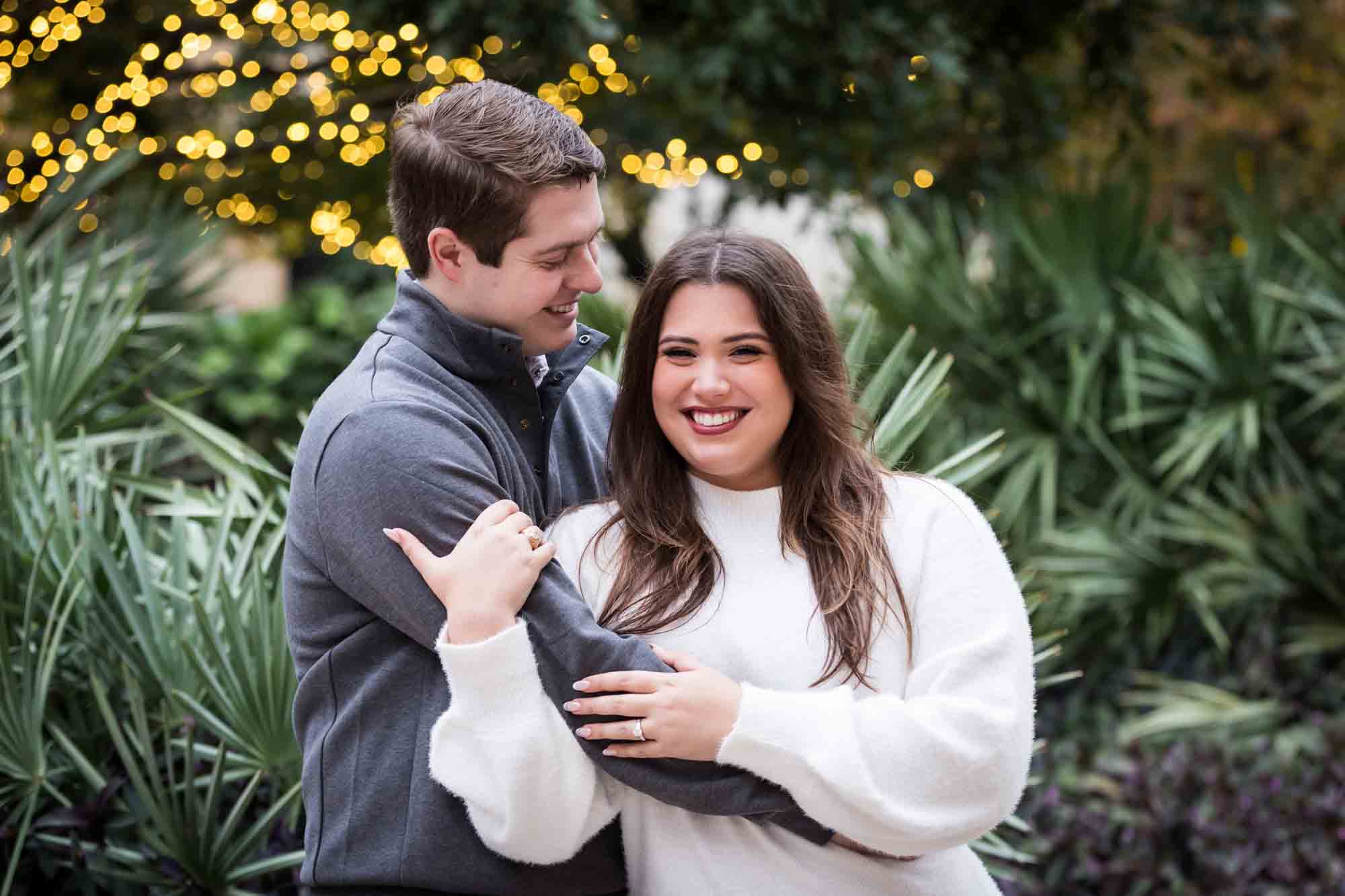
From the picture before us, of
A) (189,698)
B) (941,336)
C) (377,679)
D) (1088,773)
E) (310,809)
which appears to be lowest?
(1088,773)

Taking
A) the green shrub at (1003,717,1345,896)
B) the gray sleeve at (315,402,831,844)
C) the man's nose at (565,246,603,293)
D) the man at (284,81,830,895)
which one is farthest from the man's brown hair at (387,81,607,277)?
the green shrub at (1003,717,1345,896)

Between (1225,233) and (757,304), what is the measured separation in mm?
5680

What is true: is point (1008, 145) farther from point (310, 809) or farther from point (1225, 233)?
point (310, 809)

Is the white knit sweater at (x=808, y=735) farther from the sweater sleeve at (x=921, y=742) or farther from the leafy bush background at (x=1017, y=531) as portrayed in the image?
the leafy bush background at (x=1017, y=531)

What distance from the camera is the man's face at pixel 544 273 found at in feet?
7.91

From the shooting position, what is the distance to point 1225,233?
7348 mm

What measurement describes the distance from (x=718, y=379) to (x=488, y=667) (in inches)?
24.5

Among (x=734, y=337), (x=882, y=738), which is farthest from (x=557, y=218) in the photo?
(x=882, y=738)

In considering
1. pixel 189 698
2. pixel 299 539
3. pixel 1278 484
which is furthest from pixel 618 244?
pixel 299 539

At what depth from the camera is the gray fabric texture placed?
2174 mm

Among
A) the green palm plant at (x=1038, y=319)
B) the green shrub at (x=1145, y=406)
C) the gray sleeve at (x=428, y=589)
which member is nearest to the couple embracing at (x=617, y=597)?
the gray sleeve at (x=428, y=589)

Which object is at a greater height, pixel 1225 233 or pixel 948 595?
pixel 948 595

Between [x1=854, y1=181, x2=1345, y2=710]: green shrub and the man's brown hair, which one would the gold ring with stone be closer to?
the man's brown hair

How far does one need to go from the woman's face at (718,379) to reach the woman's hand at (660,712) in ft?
1.40
